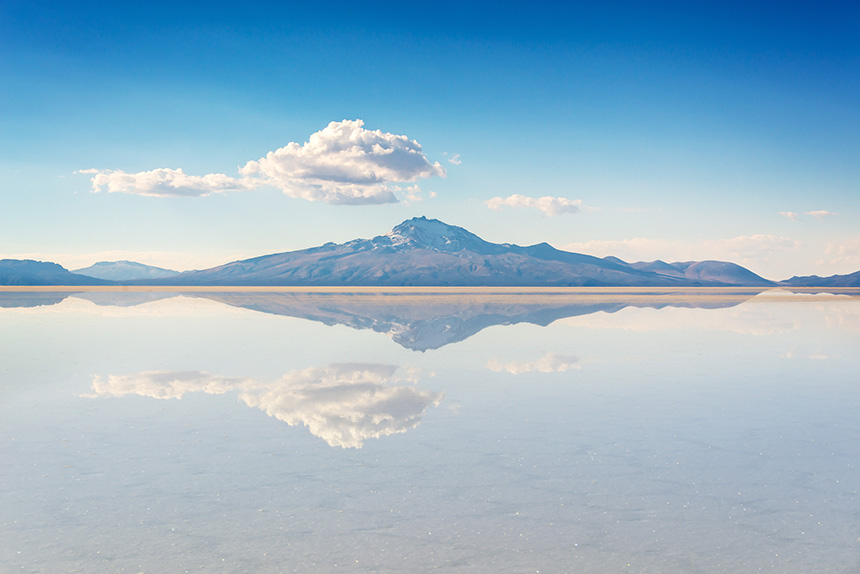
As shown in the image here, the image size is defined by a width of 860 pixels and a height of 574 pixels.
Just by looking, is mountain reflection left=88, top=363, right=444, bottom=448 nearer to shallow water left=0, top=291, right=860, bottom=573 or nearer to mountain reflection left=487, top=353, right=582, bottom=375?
shallow water left=0, top=291, right=860, bottom=573

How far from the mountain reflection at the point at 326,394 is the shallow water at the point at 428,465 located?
0.10 meters

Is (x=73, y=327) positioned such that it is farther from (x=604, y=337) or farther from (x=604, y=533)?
(x=604, y=533)

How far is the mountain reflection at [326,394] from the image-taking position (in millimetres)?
13791

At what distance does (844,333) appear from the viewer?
3597cm

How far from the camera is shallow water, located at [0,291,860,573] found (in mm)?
7879

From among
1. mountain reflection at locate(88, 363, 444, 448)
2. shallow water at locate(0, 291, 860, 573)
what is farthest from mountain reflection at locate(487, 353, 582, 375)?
mountain reflection at locate(88, 363, 444, 448)

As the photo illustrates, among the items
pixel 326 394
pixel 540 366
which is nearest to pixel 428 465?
pixel 326 394

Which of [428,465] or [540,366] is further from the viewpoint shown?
[540,366]

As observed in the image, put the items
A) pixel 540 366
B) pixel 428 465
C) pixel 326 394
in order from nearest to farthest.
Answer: pixel 428 465 < pixel 326 394 < pixel 540 366

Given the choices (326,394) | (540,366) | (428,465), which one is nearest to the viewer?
(428,465)

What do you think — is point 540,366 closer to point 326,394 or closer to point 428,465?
point 326,394

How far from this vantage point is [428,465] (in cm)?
1106

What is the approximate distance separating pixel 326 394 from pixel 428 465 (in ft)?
21.8

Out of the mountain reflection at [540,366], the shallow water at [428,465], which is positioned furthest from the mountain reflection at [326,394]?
the mountain reflection at [540,366]
